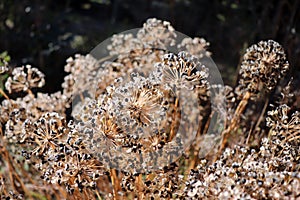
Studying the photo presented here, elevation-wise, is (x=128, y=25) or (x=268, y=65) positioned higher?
(x=268, y=65)

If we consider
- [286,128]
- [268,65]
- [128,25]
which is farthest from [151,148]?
[128,25]

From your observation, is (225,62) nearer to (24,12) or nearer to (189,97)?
(24,12)

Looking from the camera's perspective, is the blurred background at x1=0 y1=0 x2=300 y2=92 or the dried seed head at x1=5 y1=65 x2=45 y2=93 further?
the blurred background at x1=0 y1=0 x2=300 y2=92

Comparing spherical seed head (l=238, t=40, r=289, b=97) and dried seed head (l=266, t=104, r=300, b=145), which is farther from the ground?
spherical seed head (l=238, t=40, r=289, b=97)

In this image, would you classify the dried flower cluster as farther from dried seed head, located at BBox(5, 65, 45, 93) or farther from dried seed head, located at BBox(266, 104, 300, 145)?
Result: dried seed head, located at BBox(5, 65, 45, 93)

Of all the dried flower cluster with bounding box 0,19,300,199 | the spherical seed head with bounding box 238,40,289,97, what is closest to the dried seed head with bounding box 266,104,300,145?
the dried flower cluster with bounding box 0,19,300,199

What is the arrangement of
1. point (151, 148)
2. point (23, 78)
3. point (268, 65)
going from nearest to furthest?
point (151, 148) < point (268, 65) < point (23, 78)

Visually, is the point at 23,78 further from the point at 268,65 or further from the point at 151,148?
the point at 268,65

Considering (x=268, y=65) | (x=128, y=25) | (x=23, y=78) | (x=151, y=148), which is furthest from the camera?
(x=128, y=25)

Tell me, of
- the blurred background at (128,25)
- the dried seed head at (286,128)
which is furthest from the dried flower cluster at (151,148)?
the blurred background at (128,25)

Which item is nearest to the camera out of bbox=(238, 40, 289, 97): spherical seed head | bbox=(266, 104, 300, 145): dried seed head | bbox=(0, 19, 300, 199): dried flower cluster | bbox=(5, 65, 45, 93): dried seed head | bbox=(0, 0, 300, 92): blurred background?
bbox=(0, 19, 300, 199): dried flower cluster
